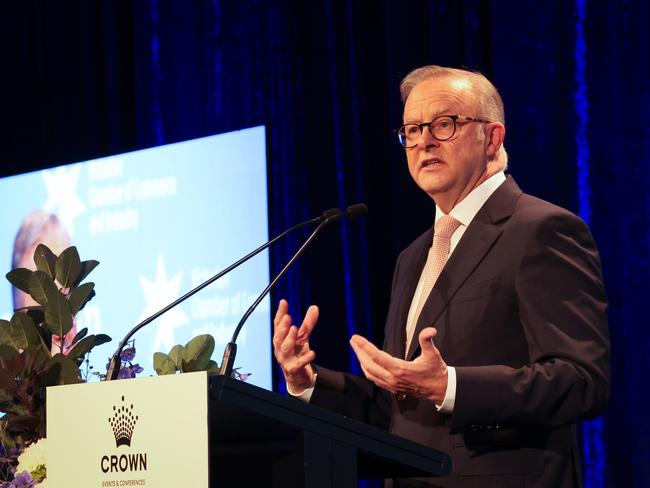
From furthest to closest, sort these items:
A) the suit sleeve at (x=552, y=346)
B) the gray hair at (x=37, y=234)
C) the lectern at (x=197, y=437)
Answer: the gray hair at (x=37, y=234)
the suit sleeve at (x=552, y=346)
the lectern at (x=197, y=437)

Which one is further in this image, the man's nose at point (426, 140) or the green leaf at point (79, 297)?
the man's nose at point (426, 140)

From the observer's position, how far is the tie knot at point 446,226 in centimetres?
254

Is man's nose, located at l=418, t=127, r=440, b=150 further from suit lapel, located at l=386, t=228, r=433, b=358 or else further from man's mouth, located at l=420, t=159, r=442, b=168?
suit lapel, located at l=386, t=228, r=433, b=358

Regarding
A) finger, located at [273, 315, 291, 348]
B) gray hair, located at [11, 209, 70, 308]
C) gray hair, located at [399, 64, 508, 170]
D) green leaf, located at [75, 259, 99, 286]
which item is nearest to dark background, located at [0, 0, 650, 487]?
gray hair, located at [11, 209, 70, 308]

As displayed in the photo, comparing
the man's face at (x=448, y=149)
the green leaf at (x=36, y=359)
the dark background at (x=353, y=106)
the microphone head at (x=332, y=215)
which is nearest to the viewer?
the green leaf at (x=36, y=359)

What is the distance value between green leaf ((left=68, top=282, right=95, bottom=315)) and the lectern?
1.61 feet

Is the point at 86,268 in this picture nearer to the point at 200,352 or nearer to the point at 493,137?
the point at 200,352

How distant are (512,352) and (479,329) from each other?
89 mm

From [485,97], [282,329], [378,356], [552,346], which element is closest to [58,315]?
[282,329]

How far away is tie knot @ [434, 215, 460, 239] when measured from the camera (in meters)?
2.54

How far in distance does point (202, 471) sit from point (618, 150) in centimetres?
285

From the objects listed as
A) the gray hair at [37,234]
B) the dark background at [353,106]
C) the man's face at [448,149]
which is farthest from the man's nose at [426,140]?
the gray hair at [37,234]

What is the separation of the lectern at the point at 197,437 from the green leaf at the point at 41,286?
0.49 meters

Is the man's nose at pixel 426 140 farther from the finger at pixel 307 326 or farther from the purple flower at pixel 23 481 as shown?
the purple flower at pixel 23 481
